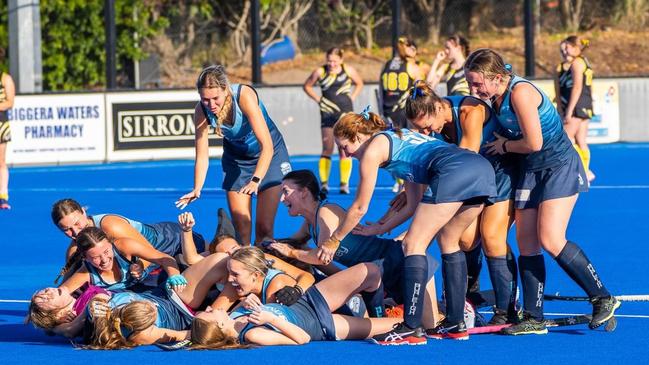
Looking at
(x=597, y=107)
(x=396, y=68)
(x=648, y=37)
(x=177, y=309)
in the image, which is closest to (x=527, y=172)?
(x=177, y=309)

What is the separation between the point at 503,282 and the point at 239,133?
7.41ft

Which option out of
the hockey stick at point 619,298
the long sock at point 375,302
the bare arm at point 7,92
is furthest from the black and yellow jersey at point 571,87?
the long sock at point 375,302

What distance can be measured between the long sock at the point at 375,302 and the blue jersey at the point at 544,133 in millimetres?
1155

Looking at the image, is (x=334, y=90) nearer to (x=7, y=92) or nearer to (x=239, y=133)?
(x=7, y=92)

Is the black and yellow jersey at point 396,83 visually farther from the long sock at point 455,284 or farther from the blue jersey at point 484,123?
the long sock at point 455,284

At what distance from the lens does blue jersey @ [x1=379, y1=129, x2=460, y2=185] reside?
7.75 m

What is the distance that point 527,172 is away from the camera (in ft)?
26.8

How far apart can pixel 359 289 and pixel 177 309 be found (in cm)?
110

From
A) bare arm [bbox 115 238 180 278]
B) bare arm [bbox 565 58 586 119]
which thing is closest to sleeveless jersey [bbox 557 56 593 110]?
bare arm [bbox 565 58 586 119]

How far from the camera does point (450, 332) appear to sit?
805 centimetres

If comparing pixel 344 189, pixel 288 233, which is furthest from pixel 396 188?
pixel 288 233

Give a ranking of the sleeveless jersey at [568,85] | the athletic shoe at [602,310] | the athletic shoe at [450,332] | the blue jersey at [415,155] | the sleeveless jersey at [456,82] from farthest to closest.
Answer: the sleeveless jersey at [568,85] < the sleeveless jersey at [456,82] < the athletic shoe at [602,310] < the athletic shoe at [450,332] < the blue jersey at [415,155]

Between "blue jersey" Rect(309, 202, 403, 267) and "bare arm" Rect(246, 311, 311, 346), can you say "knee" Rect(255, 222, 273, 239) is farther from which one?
"bare arm" Rect(246, 311, 311, 346)

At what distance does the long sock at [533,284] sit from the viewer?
8.26 metres
